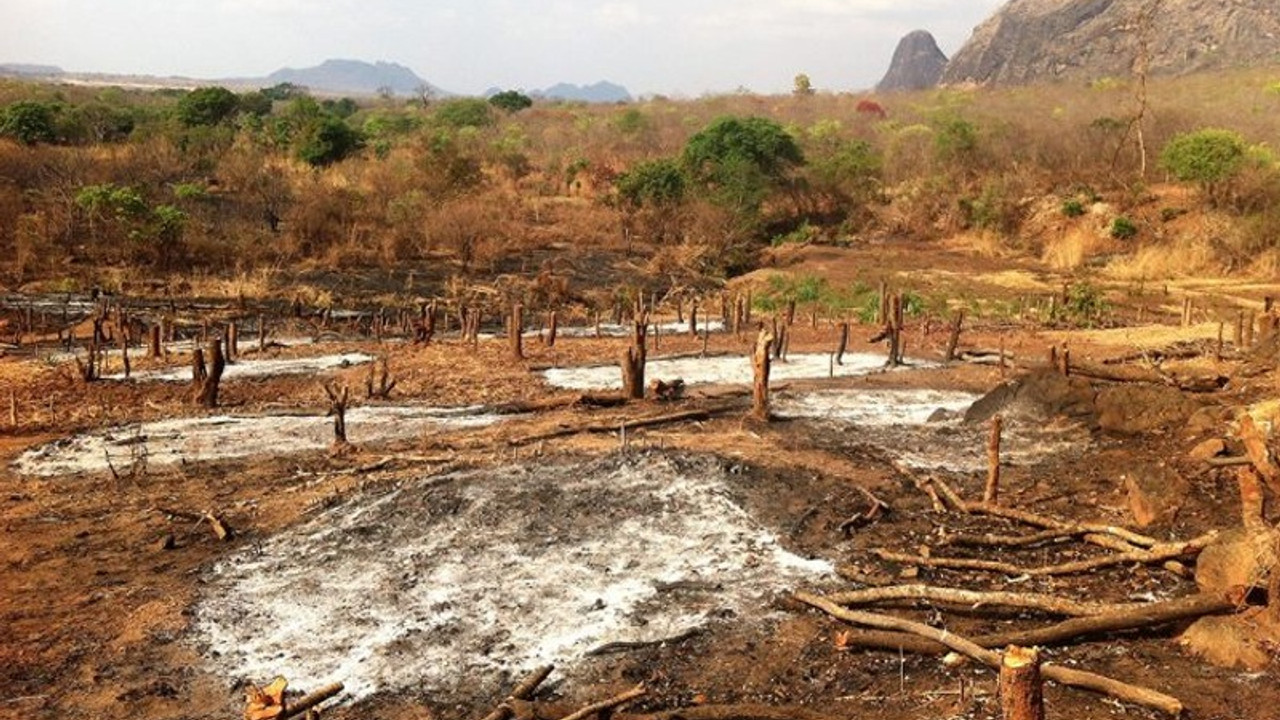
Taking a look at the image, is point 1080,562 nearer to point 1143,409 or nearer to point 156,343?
point 1143,409

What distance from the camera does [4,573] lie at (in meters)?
7.32

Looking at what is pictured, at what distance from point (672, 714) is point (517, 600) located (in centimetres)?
193

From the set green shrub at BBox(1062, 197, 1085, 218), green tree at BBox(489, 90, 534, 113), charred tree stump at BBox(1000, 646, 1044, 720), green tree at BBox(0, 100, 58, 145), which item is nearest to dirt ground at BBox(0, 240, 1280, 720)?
charred tree stump at BBox(1000, 646, 1044, 720)

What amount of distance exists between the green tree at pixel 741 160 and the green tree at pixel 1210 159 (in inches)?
417

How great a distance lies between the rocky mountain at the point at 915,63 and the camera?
362ft

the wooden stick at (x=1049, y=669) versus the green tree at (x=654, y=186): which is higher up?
the green tree at (x=654, y=186)

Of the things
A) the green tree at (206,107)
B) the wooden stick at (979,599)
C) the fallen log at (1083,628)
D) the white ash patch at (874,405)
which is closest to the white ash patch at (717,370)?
the white ash patch at (874,405)

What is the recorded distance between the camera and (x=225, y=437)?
10.9m

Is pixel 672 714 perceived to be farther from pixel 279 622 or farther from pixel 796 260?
pixel 796 260

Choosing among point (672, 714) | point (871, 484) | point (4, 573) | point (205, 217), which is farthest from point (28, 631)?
point (205, 217)

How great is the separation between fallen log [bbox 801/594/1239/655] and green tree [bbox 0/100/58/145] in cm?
3375

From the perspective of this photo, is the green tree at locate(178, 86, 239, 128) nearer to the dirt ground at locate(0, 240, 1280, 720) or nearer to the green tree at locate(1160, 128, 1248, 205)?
the dirt ground at locate(0, 240, 1280, 720)

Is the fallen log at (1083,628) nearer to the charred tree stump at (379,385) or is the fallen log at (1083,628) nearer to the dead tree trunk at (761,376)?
the dead tree trunk at (761,376)

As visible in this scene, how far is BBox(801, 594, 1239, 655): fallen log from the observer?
18.4 feet
